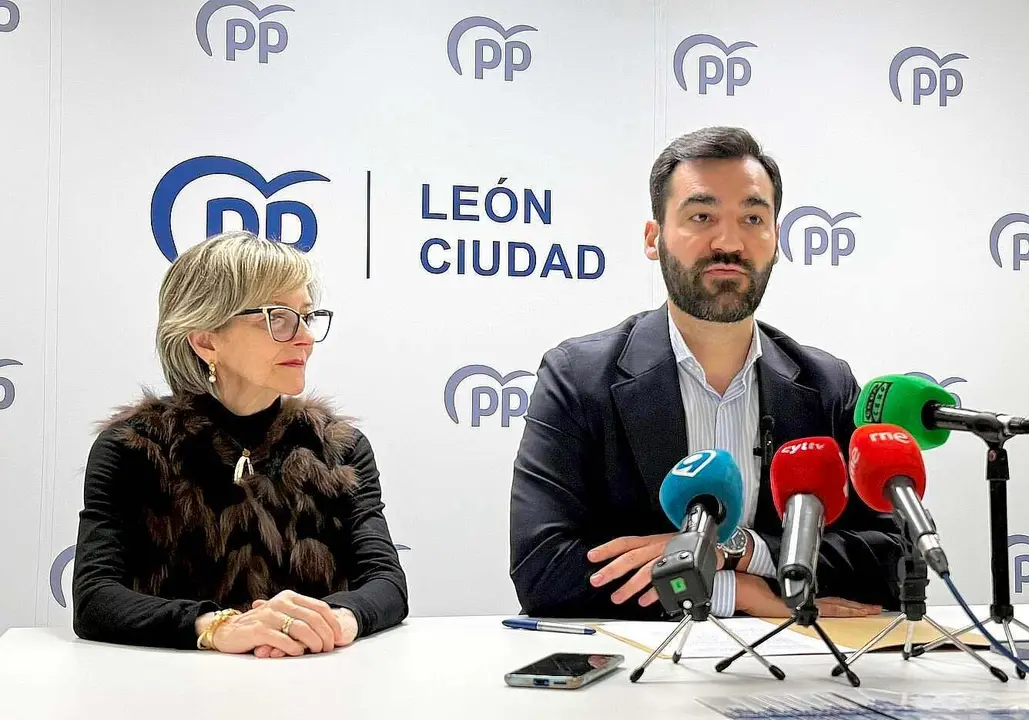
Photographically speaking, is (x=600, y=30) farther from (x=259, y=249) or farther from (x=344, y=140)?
(x=259, y=249)

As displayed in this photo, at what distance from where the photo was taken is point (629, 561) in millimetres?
2219

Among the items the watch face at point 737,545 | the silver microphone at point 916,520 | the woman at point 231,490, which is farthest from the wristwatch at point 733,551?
the silver microphone at point 916,520

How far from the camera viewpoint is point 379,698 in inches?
59.7

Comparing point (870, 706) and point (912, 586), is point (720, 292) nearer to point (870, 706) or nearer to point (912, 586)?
point (912, 586)

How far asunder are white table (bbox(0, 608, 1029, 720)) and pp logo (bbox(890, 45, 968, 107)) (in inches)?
122

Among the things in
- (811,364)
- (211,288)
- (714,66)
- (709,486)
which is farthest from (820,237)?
(709,486)

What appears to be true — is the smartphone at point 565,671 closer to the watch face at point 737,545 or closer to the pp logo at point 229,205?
the watch face at point 737,545

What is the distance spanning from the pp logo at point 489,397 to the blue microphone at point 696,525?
8.01 ft

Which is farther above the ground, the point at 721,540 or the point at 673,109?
the point at 673,109

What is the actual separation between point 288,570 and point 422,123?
2077 mm

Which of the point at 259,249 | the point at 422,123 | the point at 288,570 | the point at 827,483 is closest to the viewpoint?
the point at 827,483

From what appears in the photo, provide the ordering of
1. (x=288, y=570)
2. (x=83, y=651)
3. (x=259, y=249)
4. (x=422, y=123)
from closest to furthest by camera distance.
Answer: (x=83, y=651)
(x=288, y=570)
(x=259, y=249)
(x=422, y=123)

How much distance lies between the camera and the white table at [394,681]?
4.74 feet

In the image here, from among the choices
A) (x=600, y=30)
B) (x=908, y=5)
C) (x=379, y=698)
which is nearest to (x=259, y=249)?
(x=379, y=698)
